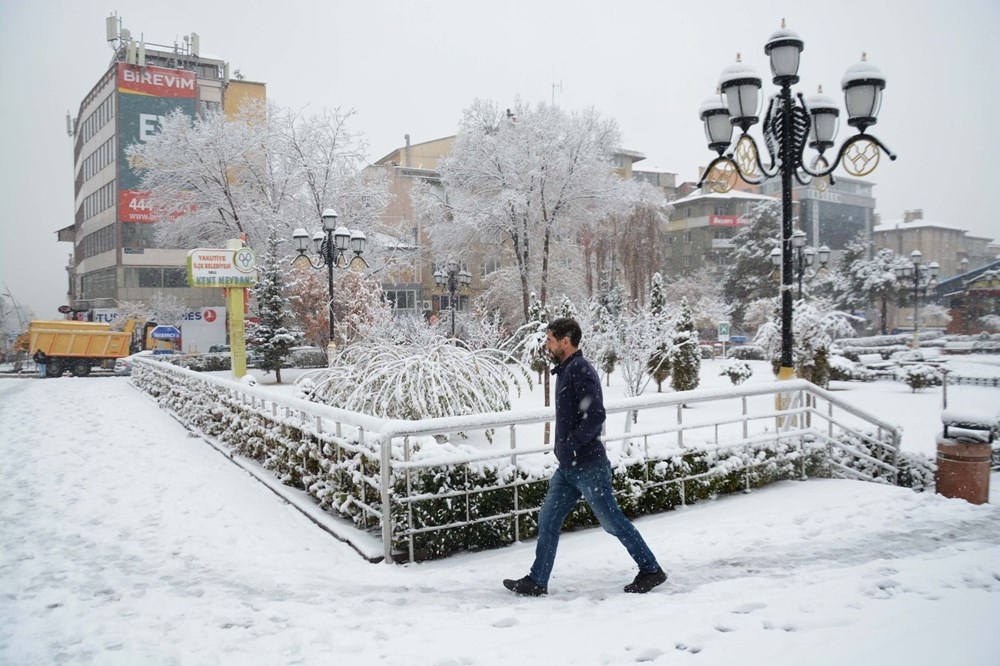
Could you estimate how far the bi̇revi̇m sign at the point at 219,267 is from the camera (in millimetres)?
16625

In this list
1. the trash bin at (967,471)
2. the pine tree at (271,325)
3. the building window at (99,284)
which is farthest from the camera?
the building window at (99,284)

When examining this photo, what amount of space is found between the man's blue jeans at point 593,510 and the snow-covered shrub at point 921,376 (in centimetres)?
2066

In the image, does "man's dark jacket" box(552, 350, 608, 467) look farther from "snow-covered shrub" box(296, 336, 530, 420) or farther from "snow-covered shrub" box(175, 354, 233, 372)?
"snow-covered shrub" box(175, 354, 233, 372)

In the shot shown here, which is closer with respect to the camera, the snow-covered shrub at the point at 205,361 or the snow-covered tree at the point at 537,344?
the snow-covered tree at the point at 537,344

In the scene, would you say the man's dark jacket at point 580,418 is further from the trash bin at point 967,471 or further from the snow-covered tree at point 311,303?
the snow-covered tree at point 311,303

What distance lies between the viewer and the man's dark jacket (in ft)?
13.7

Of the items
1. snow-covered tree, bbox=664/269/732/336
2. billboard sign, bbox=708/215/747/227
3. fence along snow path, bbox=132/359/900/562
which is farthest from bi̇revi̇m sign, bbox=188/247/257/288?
billboard sign, bbox=708/215/747/227

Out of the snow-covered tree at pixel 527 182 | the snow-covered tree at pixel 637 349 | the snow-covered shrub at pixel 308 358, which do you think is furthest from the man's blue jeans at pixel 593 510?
the snow-covered shrub at pixel 308 358

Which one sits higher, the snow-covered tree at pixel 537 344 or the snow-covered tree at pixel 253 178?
the snow-covered tree at pixel 253 178

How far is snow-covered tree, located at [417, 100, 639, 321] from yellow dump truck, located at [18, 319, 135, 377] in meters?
16.3

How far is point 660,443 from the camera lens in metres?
6.76

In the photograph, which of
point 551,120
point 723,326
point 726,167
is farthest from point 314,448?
point 551,120

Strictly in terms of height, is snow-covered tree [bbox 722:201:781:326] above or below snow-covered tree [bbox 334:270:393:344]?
above

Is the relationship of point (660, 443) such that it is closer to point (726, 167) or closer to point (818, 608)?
point (818, 608)
